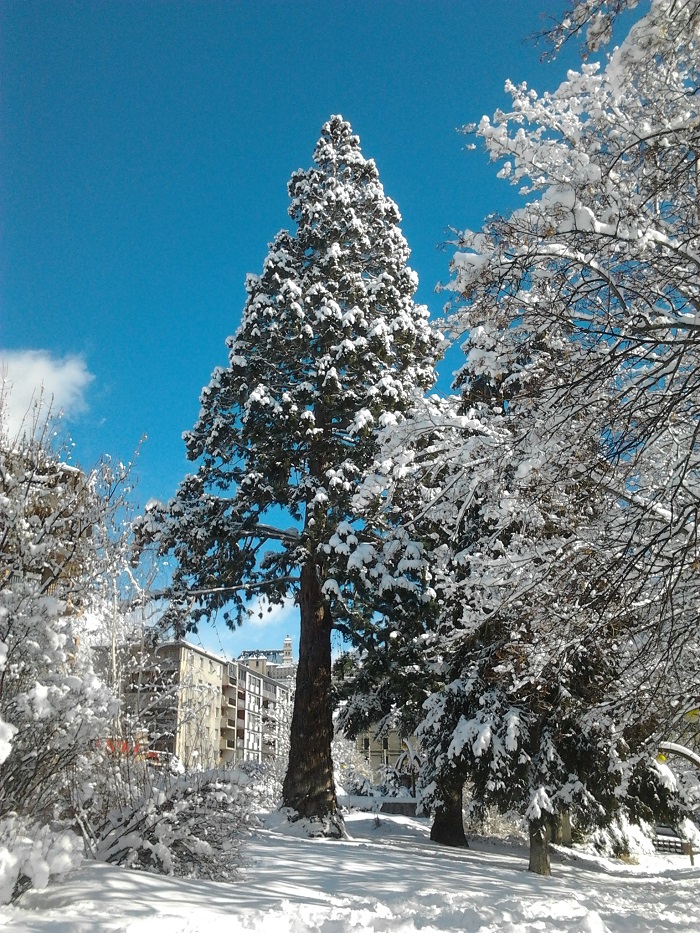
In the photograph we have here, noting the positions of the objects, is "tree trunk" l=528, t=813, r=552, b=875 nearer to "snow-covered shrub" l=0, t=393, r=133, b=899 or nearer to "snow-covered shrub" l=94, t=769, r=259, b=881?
"snow-covered shrub" l=94, t=769, r=259, b=881

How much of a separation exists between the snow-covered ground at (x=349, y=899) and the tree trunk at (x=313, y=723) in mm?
918

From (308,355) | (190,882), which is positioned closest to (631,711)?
(190,882)

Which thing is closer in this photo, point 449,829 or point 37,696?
point 37,696

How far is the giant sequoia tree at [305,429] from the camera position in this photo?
13938 mm

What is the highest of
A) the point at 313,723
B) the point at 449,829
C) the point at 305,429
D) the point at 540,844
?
the point at 305,429

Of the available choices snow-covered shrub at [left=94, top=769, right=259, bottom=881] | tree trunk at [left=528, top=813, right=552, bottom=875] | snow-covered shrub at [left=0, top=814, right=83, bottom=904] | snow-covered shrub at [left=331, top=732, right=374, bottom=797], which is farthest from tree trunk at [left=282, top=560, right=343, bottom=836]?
snow-covered shrub at [left=331, top=732, right=374, bottom=797]

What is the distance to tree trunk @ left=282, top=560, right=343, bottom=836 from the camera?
518 inches

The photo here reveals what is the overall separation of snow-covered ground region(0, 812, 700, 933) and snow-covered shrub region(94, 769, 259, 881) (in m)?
0.34

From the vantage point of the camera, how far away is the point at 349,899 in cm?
696

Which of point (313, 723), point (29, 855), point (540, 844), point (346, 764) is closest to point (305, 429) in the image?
point (313, 723)

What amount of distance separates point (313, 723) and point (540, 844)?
4.44 m

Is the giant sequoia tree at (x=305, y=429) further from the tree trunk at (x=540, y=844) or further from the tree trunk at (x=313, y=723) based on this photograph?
the tree trunk at (x=540, y=844)

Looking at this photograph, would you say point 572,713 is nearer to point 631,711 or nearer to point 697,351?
point 631,711

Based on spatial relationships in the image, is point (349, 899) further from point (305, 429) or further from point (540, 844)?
point (305, 429)
